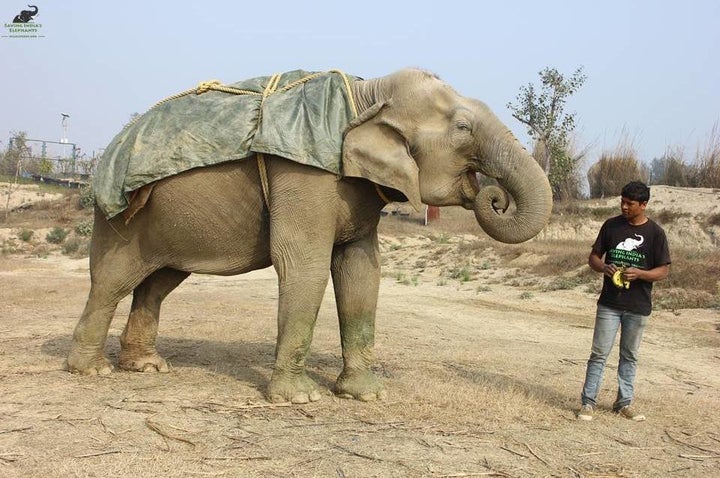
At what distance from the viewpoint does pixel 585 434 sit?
5.23 metres

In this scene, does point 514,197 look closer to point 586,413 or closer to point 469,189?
point 469,189

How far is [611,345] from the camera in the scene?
5.75 metres

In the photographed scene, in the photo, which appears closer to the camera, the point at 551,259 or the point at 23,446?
the point at 23,446

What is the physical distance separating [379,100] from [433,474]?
296 cm

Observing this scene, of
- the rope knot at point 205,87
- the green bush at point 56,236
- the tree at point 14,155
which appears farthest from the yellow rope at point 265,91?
the tree at point 14,155

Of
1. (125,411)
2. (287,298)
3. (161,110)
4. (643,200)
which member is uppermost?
(161,110)

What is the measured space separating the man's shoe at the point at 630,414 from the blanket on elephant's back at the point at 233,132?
3.04 metres

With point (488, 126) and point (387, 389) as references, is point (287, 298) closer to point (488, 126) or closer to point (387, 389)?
point (387, 389)

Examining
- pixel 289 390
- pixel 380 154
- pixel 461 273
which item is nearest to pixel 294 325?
pixel 289 390

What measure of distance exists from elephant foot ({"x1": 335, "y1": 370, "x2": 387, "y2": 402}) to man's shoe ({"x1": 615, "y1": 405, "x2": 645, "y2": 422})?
195cm

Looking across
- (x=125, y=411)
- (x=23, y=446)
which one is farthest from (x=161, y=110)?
(x=23, y=446)

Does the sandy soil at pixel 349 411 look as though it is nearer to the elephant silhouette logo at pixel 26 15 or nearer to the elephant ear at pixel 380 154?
the elephant ear at pixel 380 154

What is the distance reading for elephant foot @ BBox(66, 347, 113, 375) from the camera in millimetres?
6484

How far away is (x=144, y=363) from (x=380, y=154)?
3190mm
